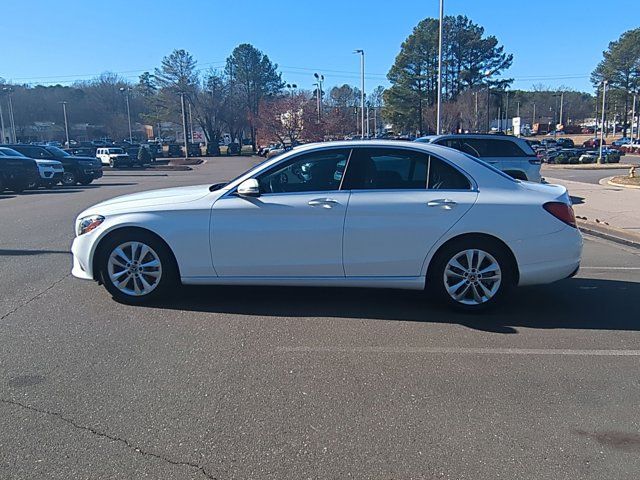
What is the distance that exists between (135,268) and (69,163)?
21.0m

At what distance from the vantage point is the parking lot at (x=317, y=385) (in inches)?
114


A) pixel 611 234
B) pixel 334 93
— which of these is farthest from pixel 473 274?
pixel 334 93

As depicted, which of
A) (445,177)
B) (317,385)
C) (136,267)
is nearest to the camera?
(317,385)

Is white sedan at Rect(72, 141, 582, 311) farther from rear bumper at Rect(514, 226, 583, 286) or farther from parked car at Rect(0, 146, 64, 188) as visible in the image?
parked car at Rect(0, 146, 64, 188)

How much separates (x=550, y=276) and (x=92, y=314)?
455 cm

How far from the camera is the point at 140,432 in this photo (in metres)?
A: 3.14

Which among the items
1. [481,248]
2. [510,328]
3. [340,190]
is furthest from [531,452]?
[340,190]

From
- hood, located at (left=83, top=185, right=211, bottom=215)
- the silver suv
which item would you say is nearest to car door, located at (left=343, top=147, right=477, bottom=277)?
hood, located at (left=83, top=185, right=211, bottom=215)

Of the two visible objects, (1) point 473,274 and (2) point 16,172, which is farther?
(2) point 16,172

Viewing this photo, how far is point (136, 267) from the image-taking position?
538 cm

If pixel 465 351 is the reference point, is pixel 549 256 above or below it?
above

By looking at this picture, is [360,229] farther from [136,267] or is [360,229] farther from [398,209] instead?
[136,267]

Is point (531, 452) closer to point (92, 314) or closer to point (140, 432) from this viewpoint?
point (140, 432)

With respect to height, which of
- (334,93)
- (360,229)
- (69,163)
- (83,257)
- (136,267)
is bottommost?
(136,267)
